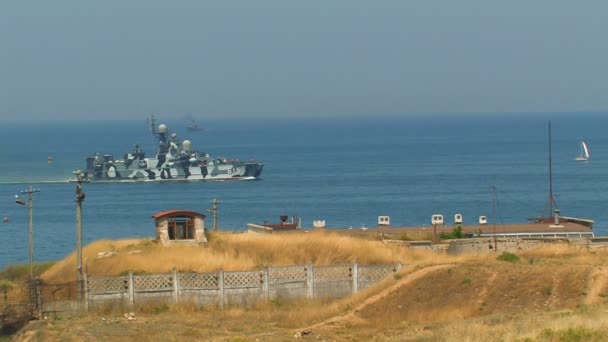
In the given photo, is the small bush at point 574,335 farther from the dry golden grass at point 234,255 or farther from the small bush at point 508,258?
the dry golden grass at point 234,255

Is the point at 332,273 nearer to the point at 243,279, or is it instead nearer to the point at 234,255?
the point at 243,279

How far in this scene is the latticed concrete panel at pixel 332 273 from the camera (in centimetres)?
3167

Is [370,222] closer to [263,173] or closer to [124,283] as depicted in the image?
[124,283]

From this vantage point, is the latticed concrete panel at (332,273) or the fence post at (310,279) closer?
the fence post at (310,279)

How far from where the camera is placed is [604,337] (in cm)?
2008

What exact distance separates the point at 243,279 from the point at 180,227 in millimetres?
5400

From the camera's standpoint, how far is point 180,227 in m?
35.9

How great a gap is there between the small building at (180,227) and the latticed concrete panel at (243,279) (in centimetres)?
464

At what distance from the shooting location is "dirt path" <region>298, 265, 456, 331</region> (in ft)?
89.6

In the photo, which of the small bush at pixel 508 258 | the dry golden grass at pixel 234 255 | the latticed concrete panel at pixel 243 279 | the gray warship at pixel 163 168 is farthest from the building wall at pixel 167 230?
the gray warship at pixel 163 168

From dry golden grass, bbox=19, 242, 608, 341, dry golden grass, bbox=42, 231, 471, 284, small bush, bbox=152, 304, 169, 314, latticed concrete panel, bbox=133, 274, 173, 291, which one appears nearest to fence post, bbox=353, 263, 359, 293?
dry golden grass, bbox=19, 242, 608, 341

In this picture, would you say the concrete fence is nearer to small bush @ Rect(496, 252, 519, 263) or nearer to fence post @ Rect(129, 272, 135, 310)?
fence post @ Rect(129, 272, 135, 310)

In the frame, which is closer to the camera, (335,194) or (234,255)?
(234,255)

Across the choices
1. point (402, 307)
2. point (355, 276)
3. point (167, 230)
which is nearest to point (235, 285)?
point (355, 276)
